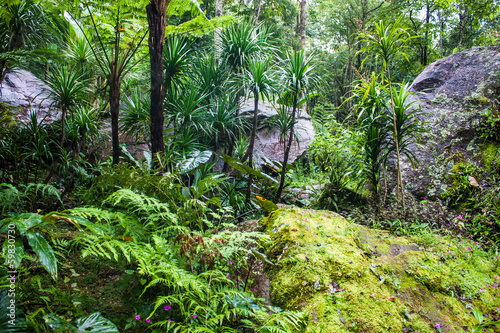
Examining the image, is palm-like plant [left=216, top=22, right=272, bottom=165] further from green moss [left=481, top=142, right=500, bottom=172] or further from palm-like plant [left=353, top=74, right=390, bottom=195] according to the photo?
green moss [left=481, top=142, right=500, bottom=172]

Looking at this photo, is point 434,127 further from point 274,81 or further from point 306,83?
point 274,81

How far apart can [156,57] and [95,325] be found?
2.79 metres

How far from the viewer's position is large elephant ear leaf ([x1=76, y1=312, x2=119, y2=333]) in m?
1.11

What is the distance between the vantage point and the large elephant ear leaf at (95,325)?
1.11m

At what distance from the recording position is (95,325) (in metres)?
1.14

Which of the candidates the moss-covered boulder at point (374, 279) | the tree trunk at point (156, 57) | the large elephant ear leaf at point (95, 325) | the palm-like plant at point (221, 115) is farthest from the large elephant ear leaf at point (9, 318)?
the palm-like plant at point (221, 115)

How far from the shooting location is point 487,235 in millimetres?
2838

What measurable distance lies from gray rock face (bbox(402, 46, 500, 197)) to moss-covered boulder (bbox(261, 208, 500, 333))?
1400 mm

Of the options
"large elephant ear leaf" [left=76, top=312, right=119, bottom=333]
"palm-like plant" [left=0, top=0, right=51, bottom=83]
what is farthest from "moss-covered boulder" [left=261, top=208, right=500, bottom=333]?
"palm-like plant" [left=0, top=0, right=51, bottom=83]

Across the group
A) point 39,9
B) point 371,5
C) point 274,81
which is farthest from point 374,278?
point 371,5

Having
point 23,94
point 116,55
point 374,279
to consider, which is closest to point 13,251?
point 374,279

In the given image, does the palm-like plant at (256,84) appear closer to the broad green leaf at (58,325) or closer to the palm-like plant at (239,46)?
the palm-like plant at (239,46)

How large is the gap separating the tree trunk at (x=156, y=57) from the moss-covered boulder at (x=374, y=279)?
178 centimetres

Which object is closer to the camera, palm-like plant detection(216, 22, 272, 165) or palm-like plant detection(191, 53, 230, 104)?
palm-like plant detection(216, 22, 272, 165)
